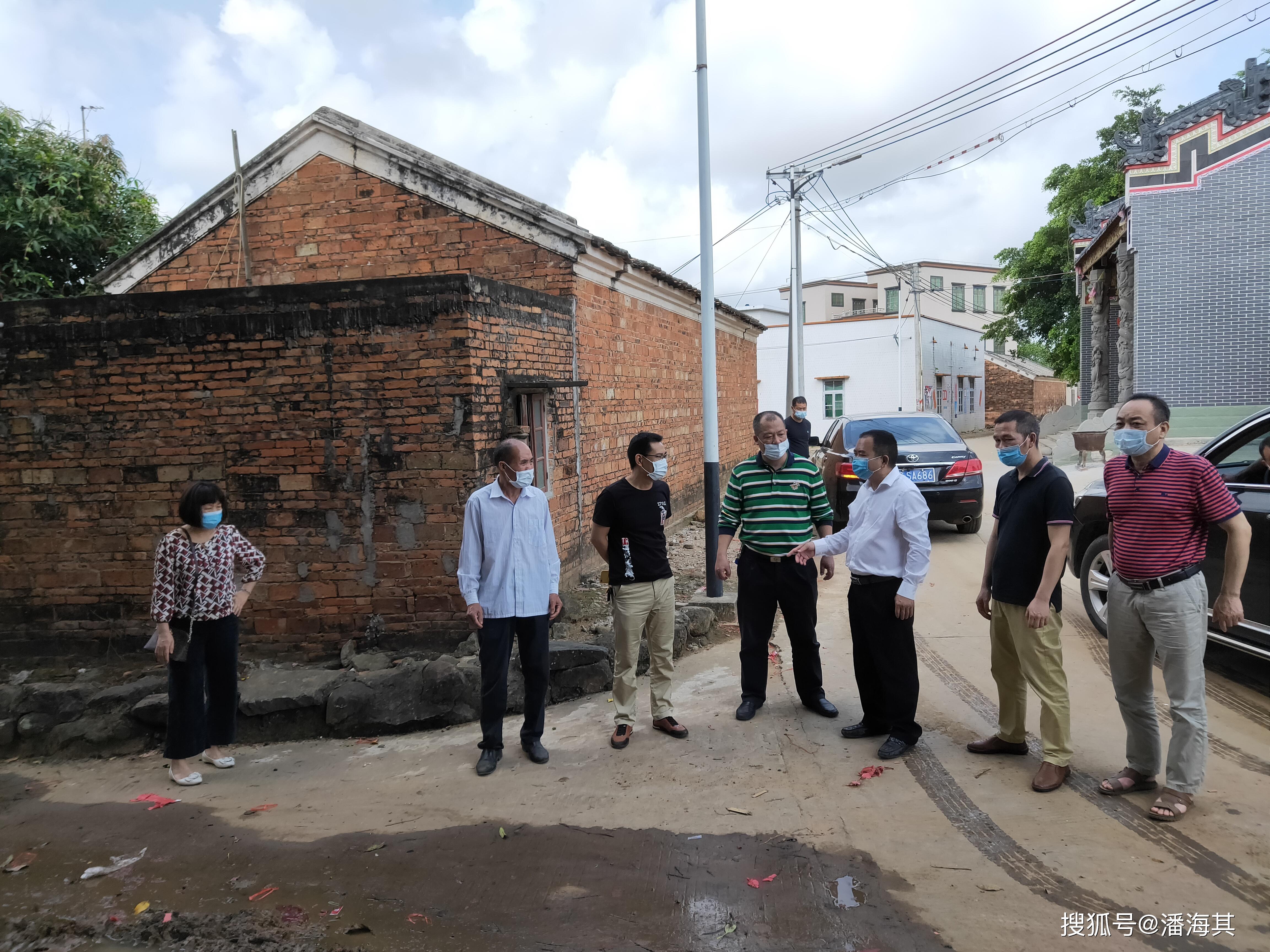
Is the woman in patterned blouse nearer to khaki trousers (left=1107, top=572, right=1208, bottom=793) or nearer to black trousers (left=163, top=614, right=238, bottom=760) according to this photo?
black trousers (left=163, top=614, right=238, bottom=760)

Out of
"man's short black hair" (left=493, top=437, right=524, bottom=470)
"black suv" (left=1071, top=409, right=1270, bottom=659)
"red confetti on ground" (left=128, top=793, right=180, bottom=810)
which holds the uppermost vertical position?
"man's short black hair" (left=493, top=437, right=524, bottom=470)

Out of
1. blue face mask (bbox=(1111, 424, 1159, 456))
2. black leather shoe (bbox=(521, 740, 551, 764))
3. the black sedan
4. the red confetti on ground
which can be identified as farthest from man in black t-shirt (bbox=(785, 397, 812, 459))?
the red confetti on ground

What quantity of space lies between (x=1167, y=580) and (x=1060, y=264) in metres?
28.0

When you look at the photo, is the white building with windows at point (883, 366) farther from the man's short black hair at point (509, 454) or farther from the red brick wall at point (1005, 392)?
the man's short black hair at point (509, 454)

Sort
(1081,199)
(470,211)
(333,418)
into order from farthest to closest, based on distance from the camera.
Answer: (1081,199) < (470,211) < (333,418)

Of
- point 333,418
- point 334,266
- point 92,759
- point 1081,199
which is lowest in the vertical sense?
point 92,759

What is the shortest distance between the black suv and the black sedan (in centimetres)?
292

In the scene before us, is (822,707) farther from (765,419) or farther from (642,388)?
(642,388)

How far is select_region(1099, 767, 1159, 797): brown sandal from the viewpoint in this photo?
3848mm

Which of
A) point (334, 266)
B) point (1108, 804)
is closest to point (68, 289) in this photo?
point (334, 266)

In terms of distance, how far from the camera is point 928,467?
9.84m

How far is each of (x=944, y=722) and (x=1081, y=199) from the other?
2645 centimetres

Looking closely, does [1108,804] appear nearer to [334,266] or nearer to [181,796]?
[181,796]

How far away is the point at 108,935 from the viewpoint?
3.29 meters
